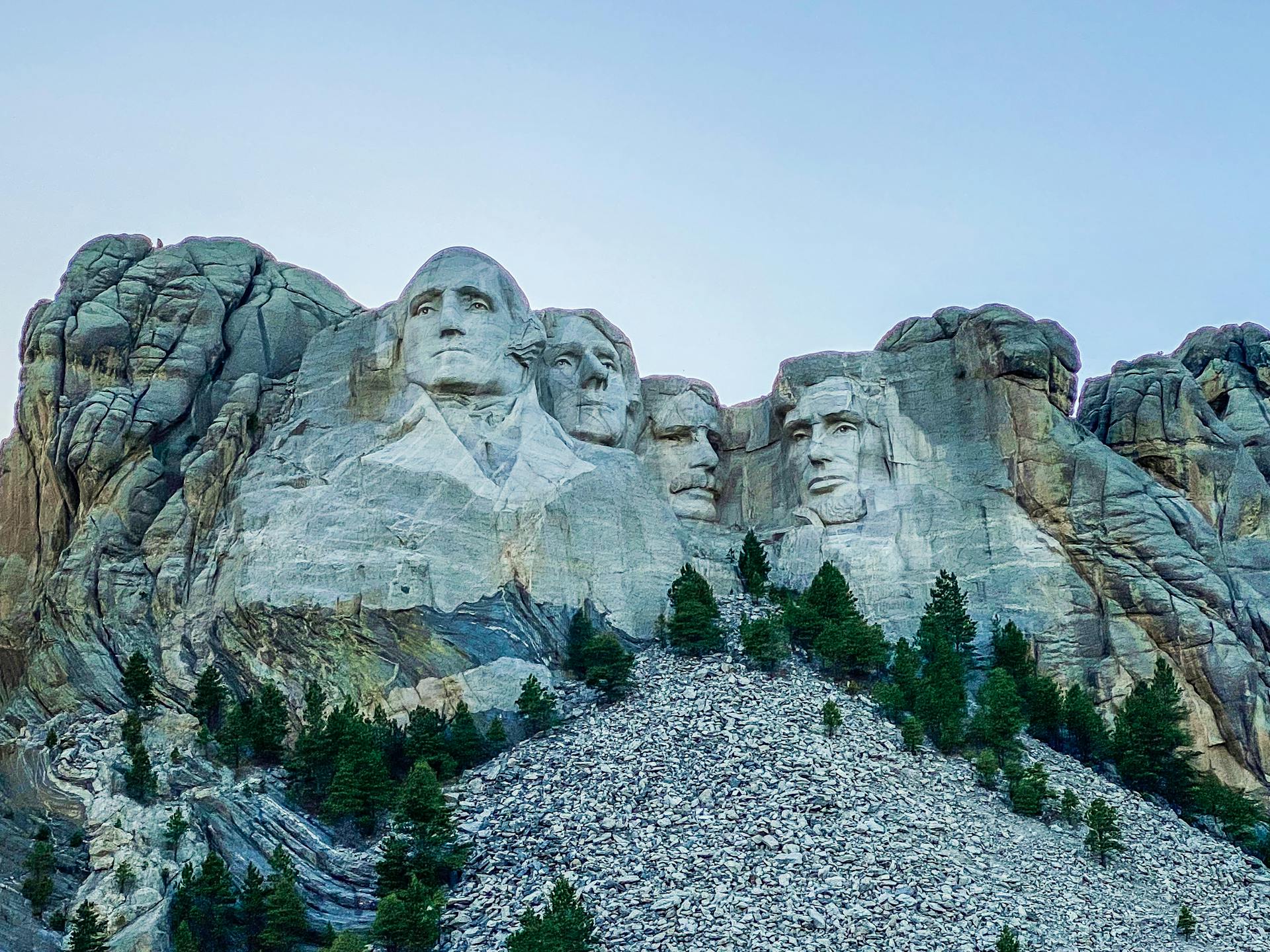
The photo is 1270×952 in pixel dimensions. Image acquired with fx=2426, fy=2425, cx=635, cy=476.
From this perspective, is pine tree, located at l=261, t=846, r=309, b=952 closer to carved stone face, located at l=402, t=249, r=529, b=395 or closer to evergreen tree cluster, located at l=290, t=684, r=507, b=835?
evergreen tree cluster, located at l=290, t=684, r=507, b=835

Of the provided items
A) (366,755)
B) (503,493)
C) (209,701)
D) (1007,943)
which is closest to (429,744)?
(366,755)

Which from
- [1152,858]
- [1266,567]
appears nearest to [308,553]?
[1152,858]

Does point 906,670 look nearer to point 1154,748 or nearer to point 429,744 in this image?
point 1154,748

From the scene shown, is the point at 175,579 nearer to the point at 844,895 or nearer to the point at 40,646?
the point at 40,646

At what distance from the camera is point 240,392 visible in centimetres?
5519

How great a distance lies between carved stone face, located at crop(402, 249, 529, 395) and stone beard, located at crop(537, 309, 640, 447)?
83.6 inches

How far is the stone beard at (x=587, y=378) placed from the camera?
56.3m

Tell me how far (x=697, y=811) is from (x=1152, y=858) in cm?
906

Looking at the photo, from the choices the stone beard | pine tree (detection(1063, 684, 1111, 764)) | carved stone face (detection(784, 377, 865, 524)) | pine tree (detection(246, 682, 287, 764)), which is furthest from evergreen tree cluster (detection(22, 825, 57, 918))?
pine tree (detection(1063, 684, 1111, 764))

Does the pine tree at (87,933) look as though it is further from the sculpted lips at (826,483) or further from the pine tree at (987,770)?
the sculpted lips at (826,483)

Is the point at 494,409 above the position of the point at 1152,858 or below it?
above

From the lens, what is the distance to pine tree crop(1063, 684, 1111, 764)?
166ft

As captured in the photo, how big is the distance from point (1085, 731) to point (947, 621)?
4.05 m

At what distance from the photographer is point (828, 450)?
186 ft
